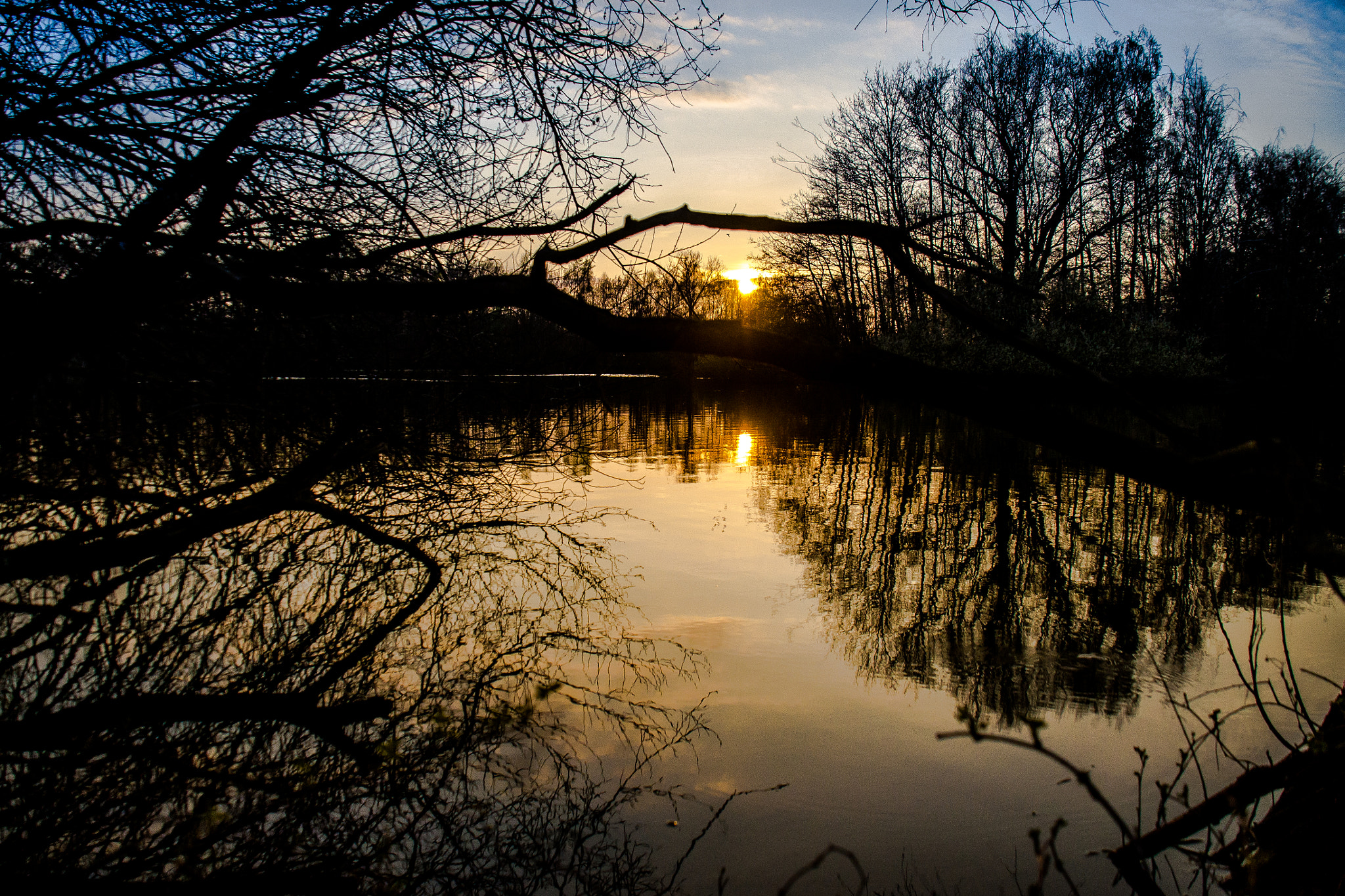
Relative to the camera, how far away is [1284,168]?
22.7m

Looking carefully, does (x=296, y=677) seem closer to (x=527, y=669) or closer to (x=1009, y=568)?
(x=527, y=669)

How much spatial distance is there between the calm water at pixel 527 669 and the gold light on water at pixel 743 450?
594 centimetres

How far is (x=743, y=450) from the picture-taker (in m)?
15.6

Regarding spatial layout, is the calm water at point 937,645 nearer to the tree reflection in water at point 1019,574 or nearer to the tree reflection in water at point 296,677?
the tree reflection in water at point 1019,574

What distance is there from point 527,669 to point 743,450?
36.4 ft

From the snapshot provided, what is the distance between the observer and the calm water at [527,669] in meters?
3.12

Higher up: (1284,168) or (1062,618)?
(1284,168)

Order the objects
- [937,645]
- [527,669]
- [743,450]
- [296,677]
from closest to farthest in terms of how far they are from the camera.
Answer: [296,677], [527,669], [937,645], [743,450]

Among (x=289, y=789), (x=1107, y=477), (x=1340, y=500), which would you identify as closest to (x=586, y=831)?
(x=289, y=789)

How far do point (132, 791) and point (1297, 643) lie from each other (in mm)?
6859

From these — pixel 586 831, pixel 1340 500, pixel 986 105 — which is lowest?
pixel 586 831

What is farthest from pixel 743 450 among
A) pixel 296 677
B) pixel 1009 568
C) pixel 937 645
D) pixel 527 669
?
pixel 296 677

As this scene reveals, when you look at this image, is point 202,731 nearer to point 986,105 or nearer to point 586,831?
point 586,831

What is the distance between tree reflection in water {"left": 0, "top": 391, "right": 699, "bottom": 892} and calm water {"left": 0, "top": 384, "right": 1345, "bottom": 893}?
2cm
